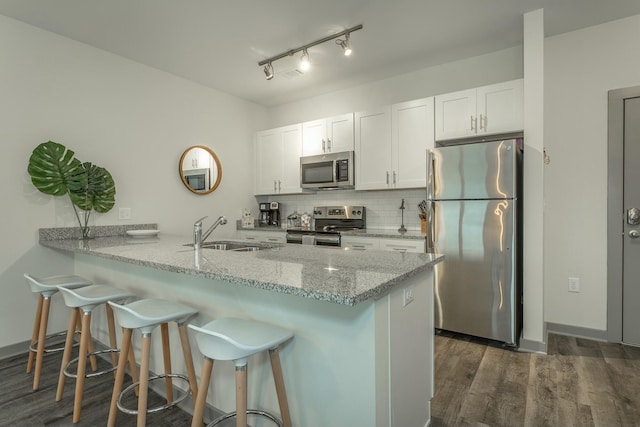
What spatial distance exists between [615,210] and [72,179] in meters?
4.57

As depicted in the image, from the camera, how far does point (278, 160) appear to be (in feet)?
15.3

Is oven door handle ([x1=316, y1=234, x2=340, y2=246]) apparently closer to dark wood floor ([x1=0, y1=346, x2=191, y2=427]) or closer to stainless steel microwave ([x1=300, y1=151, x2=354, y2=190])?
stainless steel microwave ([x1=300, y1=151, x2=354, y2=190])

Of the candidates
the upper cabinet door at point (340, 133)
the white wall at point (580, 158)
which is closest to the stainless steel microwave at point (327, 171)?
the upper cabinet door at point (340, 133)

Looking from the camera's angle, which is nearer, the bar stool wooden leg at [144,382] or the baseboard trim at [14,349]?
the bar stool wooden leg at [144,382]

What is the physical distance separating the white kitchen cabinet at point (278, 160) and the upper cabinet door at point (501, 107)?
7.16 ft

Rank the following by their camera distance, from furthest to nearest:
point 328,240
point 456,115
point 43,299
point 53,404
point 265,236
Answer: point 265,236 → point 328,240 → point 456,115 → point 43,299 → point 53,404

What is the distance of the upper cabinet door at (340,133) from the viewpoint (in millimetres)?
3990

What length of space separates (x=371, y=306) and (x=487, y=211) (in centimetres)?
196

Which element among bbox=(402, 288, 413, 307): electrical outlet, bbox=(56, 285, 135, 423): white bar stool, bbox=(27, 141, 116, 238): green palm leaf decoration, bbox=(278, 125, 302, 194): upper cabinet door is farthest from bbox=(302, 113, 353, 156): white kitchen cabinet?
bbox=(56, 285, 135, 423): white bar stool

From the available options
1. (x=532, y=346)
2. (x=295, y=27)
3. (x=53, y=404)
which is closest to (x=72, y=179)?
(x=53, y=404)

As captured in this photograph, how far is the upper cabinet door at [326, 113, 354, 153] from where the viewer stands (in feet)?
13.1

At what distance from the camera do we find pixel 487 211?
2799mm

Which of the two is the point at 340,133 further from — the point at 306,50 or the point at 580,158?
the point at 580,158

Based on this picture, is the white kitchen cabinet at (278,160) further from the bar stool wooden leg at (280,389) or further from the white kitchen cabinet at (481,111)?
the bar stool wooden leg at (280,389)
